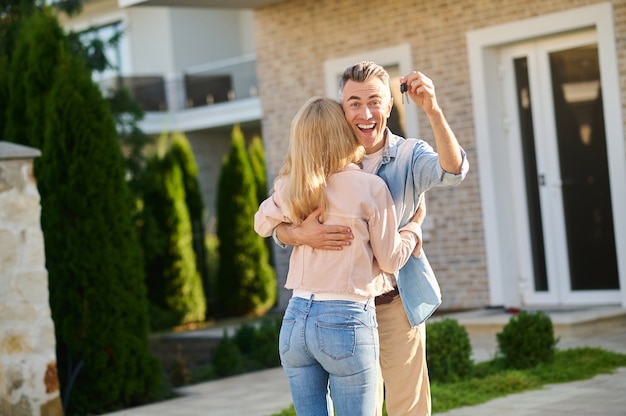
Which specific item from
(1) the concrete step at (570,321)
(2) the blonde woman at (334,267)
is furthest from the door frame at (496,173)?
(2) the blonde woman at (334,267)

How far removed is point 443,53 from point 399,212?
23.7 feet

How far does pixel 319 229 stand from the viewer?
3.65 metres

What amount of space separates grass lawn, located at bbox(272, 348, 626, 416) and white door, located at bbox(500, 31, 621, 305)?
2484mm

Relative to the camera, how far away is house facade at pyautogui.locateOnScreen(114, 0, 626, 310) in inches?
387

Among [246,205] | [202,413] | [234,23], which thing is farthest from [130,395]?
[234,23]

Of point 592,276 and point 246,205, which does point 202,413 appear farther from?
point 246,205

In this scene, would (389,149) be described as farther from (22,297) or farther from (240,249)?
(240,249)

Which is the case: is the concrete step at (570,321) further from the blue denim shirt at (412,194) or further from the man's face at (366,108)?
the man's face at (366,108)

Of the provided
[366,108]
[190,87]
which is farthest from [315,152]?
[190,87]

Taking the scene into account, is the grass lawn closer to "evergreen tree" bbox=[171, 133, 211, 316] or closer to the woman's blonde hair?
the woman's blonde hair

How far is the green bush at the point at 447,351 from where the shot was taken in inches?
275

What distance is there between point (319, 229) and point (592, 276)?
700 cm

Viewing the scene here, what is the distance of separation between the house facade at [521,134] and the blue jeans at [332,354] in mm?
6445

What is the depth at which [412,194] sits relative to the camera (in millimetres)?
3918
